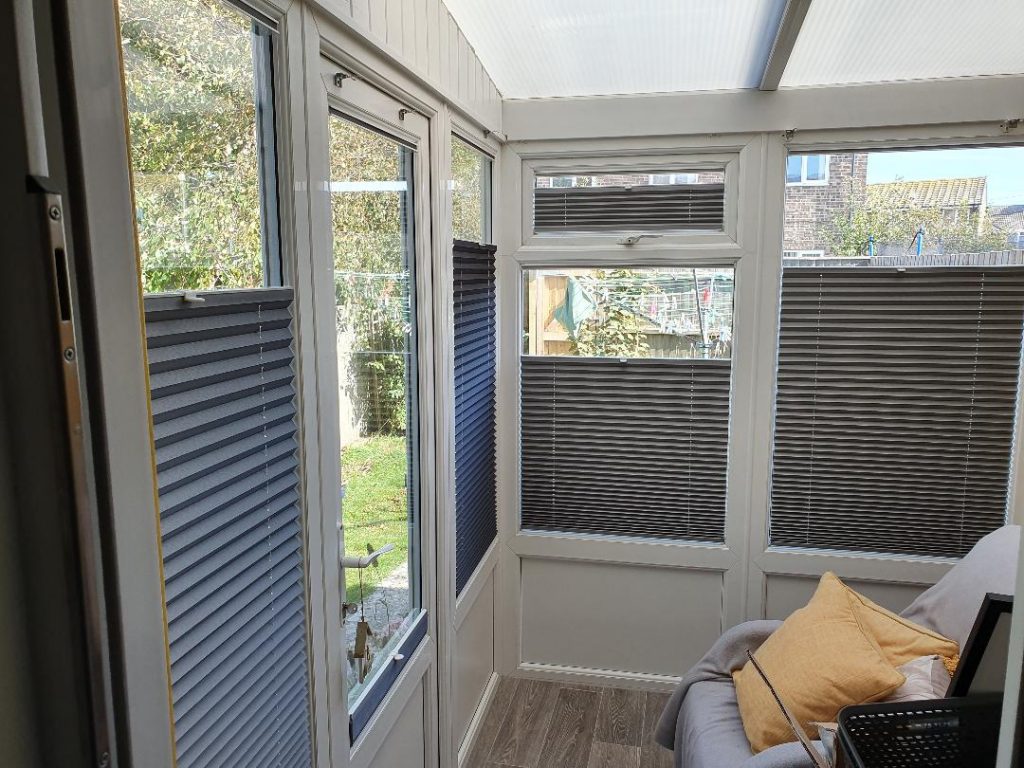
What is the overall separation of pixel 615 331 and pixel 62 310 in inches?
101

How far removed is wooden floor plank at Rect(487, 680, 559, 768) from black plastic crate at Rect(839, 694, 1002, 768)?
1.98 m

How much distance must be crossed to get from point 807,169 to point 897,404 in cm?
95

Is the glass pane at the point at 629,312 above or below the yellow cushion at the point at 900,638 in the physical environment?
above

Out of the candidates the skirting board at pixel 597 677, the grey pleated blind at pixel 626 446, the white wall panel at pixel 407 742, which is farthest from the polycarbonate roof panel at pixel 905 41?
the skirting board at pixel 597 677

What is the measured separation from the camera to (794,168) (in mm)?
2803

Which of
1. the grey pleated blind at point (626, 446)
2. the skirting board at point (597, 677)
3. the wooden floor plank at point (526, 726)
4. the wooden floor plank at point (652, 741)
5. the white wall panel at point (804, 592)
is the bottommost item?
the wooden floor plank at point (652, 741)

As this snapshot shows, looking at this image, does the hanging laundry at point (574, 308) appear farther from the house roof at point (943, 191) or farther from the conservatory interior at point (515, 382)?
the house roof at point (943, 191)

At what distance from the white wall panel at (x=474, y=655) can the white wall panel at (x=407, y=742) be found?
12.4 inches

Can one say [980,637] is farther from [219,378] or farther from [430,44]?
[430,44]

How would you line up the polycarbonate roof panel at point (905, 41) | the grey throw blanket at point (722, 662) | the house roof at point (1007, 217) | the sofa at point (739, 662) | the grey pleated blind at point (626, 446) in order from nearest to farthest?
the polycarbonate roof panel at point (905, 41) < the sofa at point (739, 662) < the grey throw blanket at point (722, 662) < the house roof at point (1007, 217) < the grey pleated blind at point (626, 446)

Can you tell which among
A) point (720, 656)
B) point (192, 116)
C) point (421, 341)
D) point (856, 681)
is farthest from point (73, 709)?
point (720, 656)

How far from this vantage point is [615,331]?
3.08m

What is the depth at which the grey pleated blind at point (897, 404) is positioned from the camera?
273cm

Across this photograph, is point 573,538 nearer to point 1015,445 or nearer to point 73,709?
point 1015,445
